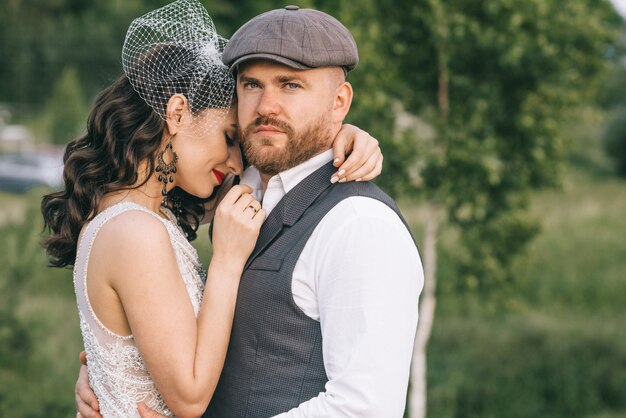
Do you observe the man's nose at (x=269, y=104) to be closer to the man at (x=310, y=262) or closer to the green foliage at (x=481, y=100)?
the man at (x=310, y=262)

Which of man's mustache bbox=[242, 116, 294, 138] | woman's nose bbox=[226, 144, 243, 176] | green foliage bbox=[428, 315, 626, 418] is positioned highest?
man's mustache bbox=[242, 116, 294, 138]

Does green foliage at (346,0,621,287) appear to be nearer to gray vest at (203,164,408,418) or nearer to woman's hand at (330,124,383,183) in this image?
woman's hand at (330,124,383,183)

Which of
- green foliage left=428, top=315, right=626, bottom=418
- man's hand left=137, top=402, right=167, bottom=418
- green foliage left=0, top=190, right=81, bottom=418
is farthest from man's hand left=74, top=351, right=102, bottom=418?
green foliage left=428, top=315, right=626, bottom=418

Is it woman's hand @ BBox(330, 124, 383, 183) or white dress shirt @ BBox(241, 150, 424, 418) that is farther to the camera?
woman's hand @ BBox(330, 124, 383, 183)

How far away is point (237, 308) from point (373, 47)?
4202 millimetres

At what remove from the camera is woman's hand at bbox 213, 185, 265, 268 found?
2.41 m

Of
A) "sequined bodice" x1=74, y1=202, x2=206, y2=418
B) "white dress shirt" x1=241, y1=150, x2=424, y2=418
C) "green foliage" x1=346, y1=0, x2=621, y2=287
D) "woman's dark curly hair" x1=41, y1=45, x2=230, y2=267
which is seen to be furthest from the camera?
"green foliage" x1=346, y1=0, x2=621, y2=287

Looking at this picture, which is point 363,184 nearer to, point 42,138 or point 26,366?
point 26,366

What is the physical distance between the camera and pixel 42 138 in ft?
106

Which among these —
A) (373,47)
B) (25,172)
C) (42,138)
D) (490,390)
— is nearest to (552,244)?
(490,390)

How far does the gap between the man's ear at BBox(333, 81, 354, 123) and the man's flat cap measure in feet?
0.30

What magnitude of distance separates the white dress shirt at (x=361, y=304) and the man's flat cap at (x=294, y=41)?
1.60 ft

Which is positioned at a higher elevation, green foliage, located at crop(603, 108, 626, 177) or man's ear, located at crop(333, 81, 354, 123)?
man's ear, located at crop(333, 81, 354, 123)

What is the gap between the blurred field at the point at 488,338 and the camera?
20.3 ft
